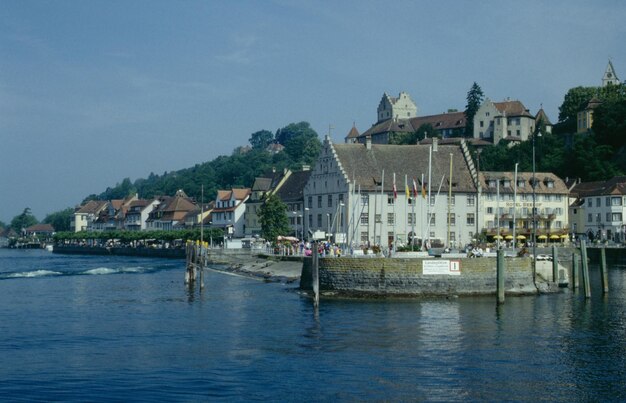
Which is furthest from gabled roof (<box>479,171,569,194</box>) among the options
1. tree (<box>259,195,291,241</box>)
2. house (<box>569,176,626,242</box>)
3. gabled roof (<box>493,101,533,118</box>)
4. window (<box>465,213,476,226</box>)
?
gabled roof (<box>493,101,533,118</box>)

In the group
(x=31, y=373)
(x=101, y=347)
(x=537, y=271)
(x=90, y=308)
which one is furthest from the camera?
(x=537, y=271)

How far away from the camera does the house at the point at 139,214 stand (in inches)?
7519

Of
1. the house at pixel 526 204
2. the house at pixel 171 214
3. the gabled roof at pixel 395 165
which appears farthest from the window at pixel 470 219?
the house at pixel 171 214

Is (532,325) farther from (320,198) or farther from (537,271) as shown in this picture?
(320,198)

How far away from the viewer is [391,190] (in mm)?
96125

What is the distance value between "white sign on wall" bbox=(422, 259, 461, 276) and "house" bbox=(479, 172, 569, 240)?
56.3 metres

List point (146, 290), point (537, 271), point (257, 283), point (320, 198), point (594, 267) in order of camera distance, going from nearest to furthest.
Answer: point (537, 271) < point (146, 290) < point (257, 283) < point (594, 267) < point (320, 198)

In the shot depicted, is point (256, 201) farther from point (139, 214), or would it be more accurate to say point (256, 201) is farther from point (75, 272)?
point (139, 214)

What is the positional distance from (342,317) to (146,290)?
24423mm

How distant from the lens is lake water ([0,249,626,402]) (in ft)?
101

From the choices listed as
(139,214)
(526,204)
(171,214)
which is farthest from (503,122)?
(139,214)

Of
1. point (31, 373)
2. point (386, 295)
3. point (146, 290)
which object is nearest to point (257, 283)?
point (146, 290)

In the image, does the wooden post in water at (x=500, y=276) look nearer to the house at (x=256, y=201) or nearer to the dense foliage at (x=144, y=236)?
the house at (x=256, y=201)

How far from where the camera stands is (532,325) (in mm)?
45156
